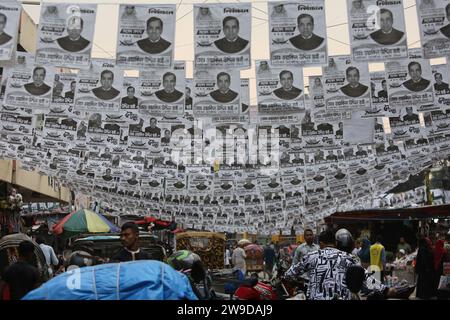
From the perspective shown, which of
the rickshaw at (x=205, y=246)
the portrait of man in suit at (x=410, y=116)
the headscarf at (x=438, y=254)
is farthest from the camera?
the rickshaw at (x=205, y=246)

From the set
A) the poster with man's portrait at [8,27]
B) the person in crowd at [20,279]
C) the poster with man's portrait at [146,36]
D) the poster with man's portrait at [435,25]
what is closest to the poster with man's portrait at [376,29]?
the poster with man's portrait at [435,25]

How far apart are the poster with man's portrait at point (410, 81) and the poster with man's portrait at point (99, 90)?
4732mm

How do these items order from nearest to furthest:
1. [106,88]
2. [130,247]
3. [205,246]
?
[130,247] < [106,88] < [205,246]

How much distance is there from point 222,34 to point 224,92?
1736 mm

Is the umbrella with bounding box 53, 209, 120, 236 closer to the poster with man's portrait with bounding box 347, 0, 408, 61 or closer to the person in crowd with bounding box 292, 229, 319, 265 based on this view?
the person in crowd with bounding box 292, 229, 319, 265

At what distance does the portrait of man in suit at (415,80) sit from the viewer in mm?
11805

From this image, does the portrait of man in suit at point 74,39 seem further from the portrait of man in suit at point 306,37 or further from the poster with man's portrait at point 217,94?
the portrait of man in suit at point 306,37

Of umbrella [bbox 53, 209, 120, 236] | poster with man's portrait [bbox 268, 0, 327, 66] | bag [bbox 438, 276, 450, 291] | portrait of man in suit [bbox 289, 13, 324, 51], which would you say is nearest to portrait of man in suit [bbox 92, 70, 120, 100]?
poster with man's portrait [bbox 268, 0, 327, 66]

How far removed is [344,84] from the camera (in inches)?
467

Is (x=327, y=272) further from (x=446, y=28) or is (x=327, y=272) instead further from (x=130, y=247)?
(x=446, y=28)

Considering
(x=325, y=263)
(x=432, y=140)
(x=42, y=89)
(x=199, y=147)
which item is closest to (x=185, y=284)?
(x=325, y=263)

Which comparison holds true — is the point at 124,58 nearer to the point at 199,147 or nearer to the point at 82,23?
the point at 82,23

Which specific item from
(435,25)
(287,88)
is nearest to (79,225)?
(287,88)

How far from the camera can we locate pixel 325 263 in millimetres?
7152
